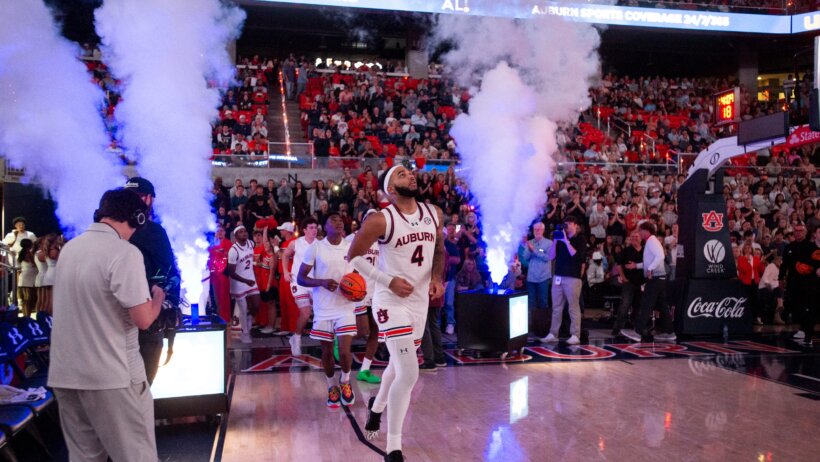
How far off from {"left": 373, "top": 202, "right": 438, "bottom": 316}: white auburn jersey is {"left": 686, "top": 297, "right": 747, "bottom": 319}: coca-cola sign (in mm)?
7352

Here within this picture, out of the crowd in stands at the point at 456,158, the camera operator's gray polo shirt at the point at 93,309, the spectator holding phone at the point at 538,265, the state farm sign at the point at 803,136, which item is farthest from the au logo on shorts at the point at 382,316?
the state farm sign at the point at 803,136

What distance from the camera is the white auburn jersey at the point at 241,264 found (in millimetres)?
10734

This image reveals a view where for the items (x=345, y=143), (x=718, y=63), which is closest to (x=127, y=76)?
(x=345, y=143)

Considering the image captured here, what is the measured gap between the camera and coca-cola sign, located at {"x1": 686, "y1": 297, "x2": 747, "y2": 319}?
11242 millimetres

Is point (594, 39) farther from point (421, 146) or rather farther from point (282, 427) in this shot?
point (282, 427)

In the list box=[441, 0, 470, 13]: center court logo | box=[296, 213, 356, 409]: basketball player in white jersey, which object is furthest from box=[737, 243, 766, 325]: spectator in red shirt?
box=[441, 0, 470, 13]: center court logo

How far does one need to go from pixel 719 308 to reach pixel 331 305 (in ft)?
23.7

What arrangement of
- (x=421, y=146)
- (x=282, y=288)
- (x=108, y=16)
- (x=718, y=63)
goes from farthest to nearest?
(x=718, y=63)
(x=421, y=146)
(x=282, y=288)
(x=108, y=16)

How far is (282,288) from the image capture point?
11867mm

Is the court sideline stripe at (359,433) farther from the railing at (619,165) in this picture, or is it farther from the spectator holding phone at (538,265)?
the railing at (619,165)

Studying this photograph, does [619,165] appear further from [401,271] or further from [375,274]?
[375,274]

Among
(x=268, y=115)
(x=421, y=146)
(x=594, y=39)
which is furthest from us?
(x=268, y=115)

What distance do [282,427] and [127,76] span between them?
5.41 metres

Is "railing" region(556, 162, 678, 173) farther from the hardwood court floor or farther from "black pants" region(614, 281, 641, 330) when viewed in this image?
the hardwood court floor
